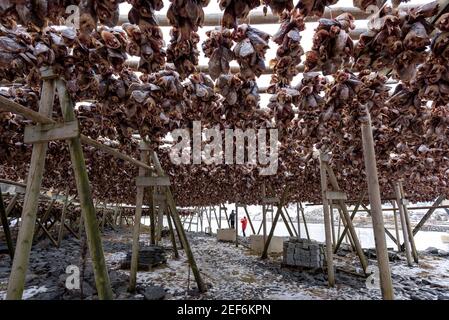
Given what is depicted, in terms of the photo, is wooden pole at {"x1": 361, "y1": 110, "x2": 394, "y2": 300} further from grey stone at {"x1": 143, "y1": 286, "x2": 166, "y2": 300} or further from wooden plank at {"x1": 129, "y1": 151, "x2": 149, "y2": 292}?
wooden plank at {"x1": 129, "y1": 151, "x2": 149, "y2": 292}

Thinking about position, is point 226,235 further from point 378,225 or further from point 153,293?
point 378,225

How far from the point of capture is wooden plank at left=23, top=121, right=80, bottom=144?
10.7 feet

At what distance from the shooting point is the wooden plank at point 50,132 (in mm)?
3275

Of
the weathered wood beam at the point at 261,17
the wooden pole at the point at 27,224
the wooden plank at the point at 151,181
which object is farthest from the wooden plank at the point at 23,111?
the wooden plank at the point at 151,181

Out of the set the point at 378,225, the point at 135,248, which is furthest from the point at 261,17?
the point at 135,248

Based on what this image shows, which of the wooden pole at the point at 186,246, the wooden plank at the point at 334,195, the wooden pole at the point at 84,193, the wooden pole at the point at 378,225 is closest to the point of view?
the wooden pole at the point at 84,193

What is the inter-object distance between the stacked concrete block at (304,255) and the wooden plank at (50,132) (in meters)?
9.16

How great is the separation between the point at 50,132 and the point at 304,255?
9377mm

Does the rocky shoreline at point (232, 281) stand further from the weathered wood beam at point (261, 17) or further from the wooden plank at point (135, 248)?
the weathered wood beam at point (261, 17)

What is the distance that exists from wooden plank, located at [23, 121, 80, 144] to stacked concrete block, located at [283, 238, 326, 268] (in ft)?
30.1

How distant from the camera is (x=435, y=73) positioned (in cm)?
286
